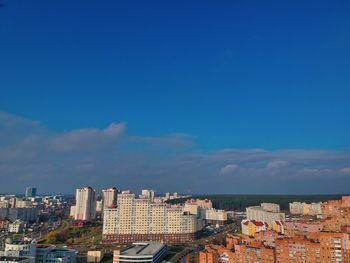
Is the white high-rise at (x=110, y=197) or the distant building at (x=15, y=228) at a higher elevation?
the white high-rise at (x=110, y=197)

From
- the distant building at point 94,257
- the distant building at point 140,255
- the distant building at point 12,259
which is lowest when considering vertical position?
the distant building at point 94,257

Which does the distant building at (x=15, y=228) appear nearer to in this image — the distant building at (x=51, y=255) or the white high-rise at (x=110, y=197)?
the white high-rise at (x=110, y=197)

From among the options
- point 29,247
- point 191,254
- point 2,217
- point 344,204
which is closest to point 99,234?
point 191,254

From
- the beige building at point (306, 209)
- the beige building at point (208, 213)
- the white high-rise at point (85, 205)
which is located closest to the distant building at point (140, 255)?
the beige building at point (208, 213)

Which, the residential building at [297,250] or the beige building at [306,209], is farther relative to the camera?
the beige building at [306,209]

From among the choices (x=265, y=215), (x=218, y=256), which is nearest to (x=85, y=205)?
(x=265, y=215)

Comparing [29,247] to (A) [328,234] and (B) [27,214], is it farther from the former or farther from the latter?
(B) [27,214]

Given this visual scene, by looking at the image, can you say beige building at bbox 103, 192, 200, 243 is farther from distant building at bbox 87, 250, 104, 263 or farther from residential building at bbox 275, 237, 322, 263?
residential building at bbox 275, 237, 322, 263

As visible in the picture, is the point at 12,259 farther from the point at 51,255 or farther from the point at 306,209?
the point at 306,209

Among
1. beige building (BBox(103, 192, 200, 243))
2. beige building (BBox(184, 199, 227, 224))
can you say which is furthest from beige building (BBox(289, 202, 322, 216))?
beige building (BBox(103, 192, 200, 243))
